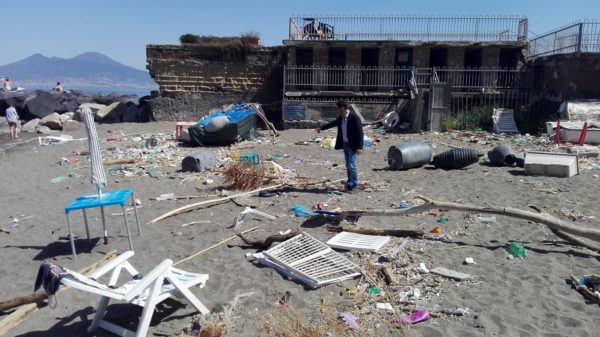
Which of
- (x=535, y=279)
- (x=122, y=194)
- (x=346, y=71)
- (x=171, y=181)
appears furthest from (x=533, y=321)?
(x=346, y=71)

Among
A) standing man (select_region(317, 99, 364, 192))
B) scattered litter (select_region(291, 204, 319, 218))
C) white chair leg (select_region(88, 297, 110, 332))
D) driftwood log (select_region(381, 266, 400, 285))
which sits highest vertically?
standing man (select_region(317, 99, 364, 192))

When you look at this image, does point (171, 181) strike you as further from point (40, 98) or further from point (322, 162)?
point (40, 98)

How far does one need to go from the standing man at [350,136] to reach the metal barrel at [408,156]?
84.3 inches

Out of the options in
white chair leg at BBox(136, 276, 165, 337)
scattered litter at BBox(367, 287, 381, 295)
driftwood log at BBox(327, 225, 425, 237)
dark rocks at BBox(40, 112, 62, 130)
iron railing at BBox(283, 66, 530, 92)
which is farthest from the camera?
dark rocks at BBox(40, 112, 62, 130)

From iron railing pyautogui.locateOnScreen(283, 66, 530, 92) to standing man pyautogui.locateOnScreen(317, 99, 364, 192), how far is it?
11.6 meters

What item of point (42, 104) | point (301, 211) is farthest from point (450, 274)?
point (42, 104)

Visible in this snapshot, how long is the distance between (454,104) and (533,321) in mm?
15792

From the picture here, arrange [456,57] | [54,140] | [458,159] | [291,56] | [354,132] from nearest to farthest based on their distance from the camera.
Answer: [354,132], [458,159], [54,140], [291,56], [456,57]

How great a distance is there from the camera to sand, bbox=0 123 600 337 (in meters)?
4.06

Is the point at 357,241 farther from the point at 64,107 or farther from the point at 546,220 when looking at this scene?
the point at 64,107

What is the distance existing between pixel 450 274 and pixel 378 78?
674 inches

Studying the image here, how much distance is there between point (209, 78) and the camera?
2116 cm

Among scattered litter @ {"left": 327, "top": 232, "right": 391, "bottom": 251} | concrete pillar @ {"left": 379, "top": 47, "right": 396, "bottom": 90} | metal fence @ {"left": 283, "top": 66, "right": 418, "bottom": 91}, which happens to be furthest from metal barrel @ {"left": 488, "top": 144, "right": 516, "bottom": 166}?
concrete pillar @ {"left": 379, "top": 47, "right": 396, "bottom": 90}

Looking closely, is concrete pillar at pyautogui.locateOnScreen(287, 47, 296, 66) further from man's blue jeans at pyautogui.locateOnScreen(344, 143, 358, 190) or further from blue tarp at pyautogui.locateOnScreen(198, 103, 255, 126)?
man's blue jeans at pyautogui.locateOnScreen(344, 143, 358, 190)
